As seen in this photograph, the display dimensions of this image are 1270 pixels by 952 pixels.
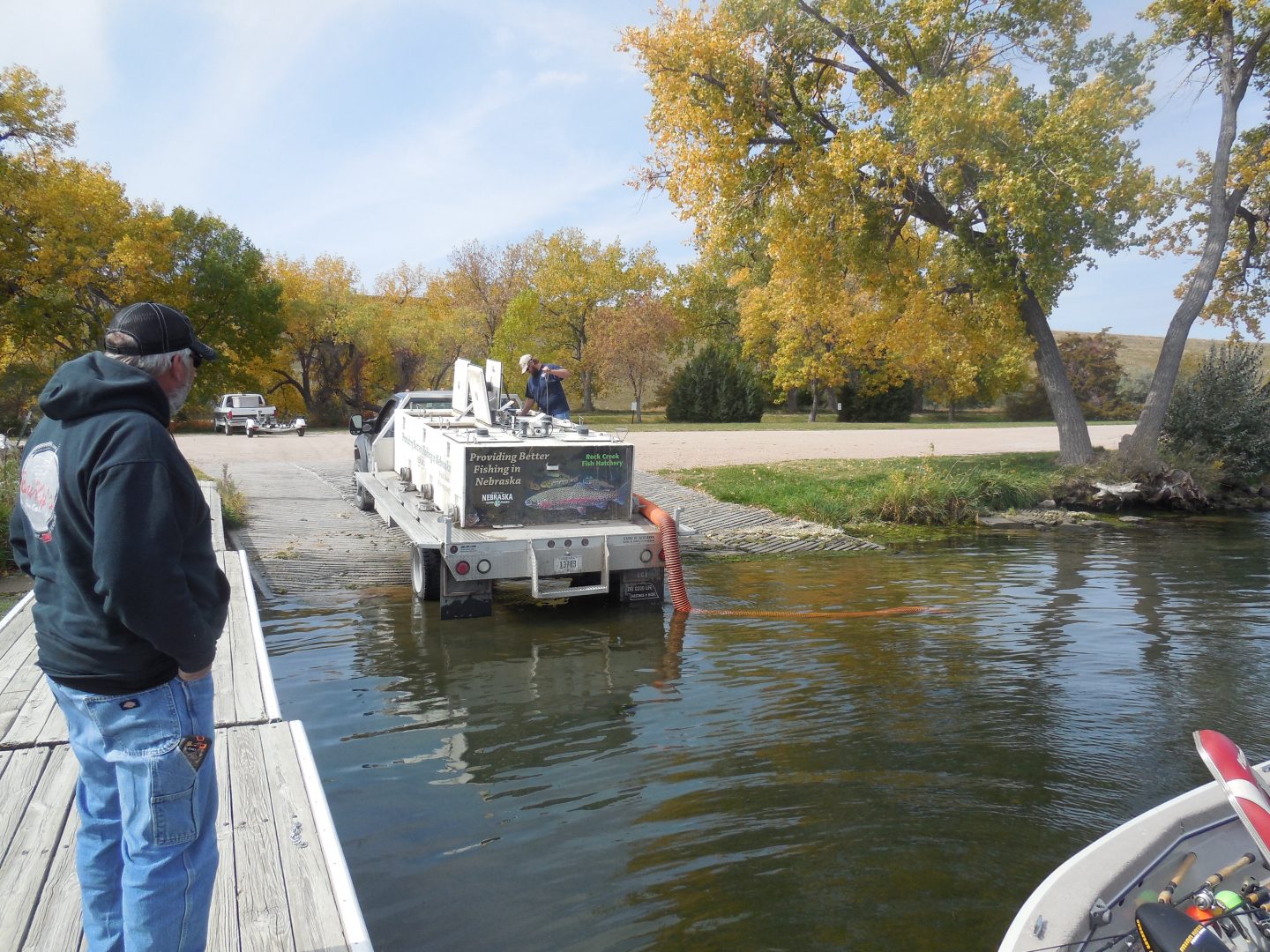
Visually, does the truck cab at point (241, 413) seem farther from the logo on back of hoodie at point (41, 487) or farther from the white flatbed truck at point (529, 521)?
the logo on back of hoodie at point (41, 487)

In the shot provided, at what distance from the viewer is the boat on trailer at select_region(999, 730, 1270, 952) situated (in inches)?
107

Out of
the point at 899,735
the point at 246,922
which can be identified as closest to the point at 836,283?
the point at 899,735

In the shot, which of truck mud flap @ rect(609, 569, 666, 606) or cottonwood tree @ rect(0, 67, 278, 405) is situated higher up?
cottonwood tree @ rect(0, 67, 278, 405)

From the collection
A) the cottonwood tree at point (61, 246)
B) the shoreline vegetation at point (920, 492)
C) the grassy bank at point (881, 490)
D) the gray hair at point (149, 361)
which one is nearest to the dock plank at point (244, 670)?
the gray hair at point (149, 361)

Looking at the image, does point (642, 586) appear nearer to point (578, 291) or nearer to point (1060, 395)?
point (1060, 395)

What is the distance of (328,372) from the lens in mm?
52750

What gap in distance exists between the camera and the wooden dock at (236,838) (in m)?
3.32

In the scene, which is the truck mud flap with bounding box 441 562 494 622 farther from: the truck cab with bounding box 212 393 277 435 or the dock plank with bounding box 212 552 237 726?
the truck cab with bounding box 212 393 277 435

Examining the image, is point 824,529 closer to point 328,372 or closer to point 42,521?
point 42,521

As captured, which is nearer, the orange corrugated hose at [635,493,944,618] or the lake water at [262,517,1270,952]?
the lake water at [262,517,1270,952]

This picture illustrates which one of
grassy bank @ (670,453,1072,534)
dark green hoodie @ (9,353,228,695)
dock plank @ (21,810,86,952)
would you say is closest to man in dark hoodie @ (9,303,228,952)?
dark green hoodie @ (9,353,228,695)

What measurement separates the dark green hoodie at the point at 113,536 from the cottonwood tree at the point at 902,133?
17.9 m

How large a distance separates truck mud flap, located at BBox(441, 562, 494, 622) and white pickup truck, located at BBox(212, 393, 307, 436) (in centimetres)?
2952

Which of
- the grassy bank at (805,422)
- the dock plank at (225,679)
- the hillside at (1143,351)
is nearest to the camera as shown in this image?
the dock plank at (225,679)
